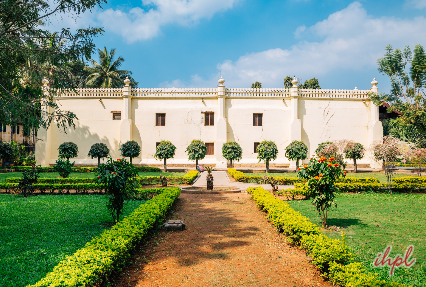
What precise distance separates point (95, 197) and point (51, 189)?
2.29m

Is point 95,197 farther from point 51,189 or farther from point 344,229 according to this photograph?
point 344,229

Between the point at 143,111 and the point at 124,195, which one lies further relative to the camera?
the point at 143,111

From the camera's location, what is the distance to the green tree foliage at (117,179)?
598cm

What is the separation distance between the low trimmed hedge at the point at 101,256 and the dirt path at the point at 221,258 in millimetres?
311

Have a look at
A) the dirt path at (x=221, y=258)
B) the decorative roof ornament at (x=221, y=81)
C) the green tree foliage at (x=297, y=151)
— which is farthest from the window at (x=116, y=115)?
the dirt path at (x=221, y=258)

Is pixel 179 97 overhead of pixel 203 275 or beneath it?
overhead

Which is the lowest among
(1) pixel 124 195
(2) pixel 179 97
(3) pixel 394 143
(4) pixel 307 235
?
(4) pixel 307 235

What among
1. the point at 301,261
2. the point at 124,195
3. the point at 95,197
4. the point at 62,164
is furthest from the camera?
the point at 62,164

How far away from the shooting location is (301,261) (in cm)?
444

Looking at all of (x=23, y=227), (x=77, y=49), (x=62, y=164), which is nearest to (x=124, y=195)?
(x=23, y=227)

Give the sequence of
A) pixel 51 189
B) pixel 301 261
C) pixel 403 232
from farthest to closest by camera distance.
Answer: pixel 51 189
pixel 403 232
pixel 301 261

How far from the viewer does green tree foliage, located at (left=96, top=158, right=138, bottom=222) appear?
19.6ft

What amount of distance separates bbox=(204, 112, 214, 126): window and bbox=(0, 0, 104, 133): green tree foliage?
16.0 metres

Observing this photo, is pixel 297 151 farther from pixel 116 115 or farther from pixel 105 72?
pixel 105 72
